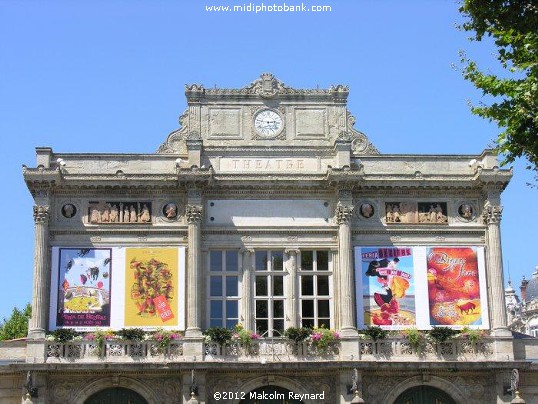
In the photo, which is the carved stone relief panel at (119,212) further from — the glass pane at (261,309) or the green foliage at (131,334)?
the glass pane at (261,309)

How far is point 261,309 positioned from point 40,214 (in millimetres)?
9972

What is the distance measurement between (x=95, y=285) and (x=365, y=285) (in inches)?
440

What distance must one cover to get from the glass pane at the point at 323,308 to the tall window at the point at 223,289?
3.45 metres

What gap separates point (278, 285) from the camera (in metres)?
42.5

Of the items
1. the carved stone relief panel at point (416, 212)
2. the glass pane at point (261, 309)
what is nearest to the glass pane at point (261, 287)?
the glass pane at point (261, 309)

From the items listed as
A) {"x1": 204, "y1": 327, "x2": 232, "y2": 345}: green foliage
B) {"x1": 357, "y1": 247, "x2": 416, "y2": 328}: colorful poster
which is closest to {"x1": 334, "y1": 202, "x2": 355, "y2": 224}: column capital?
{"x1": 357, "y1": 247, "x2": 416, "y2": 328}: colorful poster

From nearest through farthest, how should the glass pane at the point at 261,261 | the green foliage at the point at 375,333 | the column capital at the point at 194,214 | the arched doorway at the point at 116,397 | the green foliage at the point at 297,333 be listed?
1. the green foliage at the point at 297,333
2. the arched doorway at the point at 116,397
3. the green foliage at the point at 375,333
4. the column capital at the point at 194,214
5. the glass pane at the point at 261,261

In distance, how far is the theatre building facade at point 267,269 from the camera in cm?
4050

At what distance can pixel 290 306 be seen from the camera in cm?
4206

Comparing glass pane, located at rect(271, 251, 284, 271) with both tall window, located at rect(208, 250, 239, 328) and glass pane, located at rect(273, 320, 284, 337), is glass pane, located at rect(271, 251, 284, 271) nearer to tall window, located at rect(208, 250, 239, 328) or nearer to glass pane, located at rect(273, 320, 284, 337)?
tall window, located at rect(208, 250, 239, 328)

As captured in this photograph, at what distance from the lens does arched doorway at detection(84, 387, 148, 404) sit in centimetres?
4058

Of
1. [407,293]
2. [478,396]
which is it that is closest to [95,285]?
[407,293]

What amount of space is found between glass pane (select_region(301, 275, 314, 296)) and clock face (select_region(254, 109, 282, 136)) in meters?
6.56

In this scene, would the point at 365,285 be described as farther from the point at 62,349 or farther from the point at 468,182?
the point at 62,349
